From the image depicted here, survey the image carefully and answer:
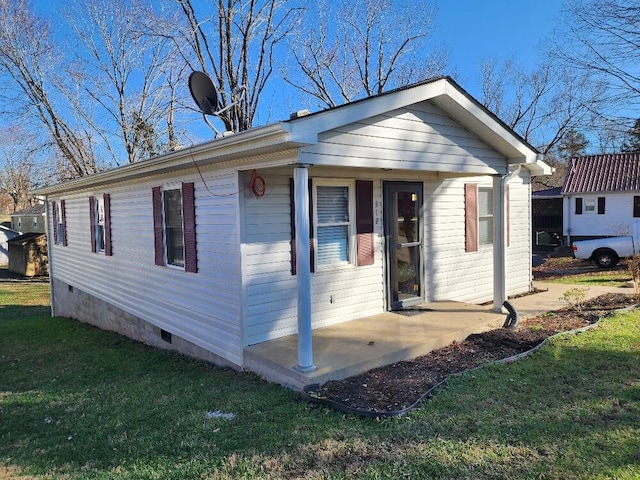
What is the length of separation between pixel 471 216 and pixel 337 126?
15.3ft

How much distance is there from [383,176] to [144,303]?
15.4 ft

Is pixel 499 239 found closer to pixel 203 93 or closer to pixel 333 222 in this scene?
pixel 333 222

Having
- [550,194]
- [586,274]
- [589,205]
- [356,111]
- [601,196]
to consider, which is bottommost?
[586,274]

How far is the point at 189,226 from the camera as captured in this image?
21.2 feet

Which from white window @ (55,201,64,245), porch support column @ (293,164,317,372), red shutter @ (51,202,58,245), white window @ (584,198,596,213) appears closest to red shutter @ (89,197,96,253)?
white window @ (55,201,64,245)

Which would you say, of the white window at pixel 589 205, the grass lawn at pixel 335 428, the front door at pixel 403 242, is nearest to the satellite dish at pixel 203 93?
the front door at pixel 403 242

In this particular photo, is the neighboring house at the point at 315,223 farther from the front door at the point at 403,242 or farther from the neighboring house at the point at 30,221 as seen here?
the neighboring house at the point at 30,221

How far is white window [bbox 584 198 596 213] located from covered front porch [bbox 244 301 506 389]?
17.7 m

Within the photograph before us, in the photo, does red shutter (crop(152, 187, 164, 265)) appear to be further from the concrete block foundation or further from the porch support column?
the porch support column

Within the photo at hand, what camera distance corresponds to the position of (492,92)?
25500mm

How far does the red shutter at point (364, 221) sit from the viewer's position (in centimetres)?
671

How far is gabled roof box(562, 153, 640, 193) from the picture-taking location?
20.6 metres

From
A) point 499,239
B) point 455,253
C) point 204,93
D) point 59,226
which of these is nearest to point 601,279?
point 455,253

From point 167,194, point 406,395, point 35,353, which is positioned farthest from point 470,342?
point 35,353
